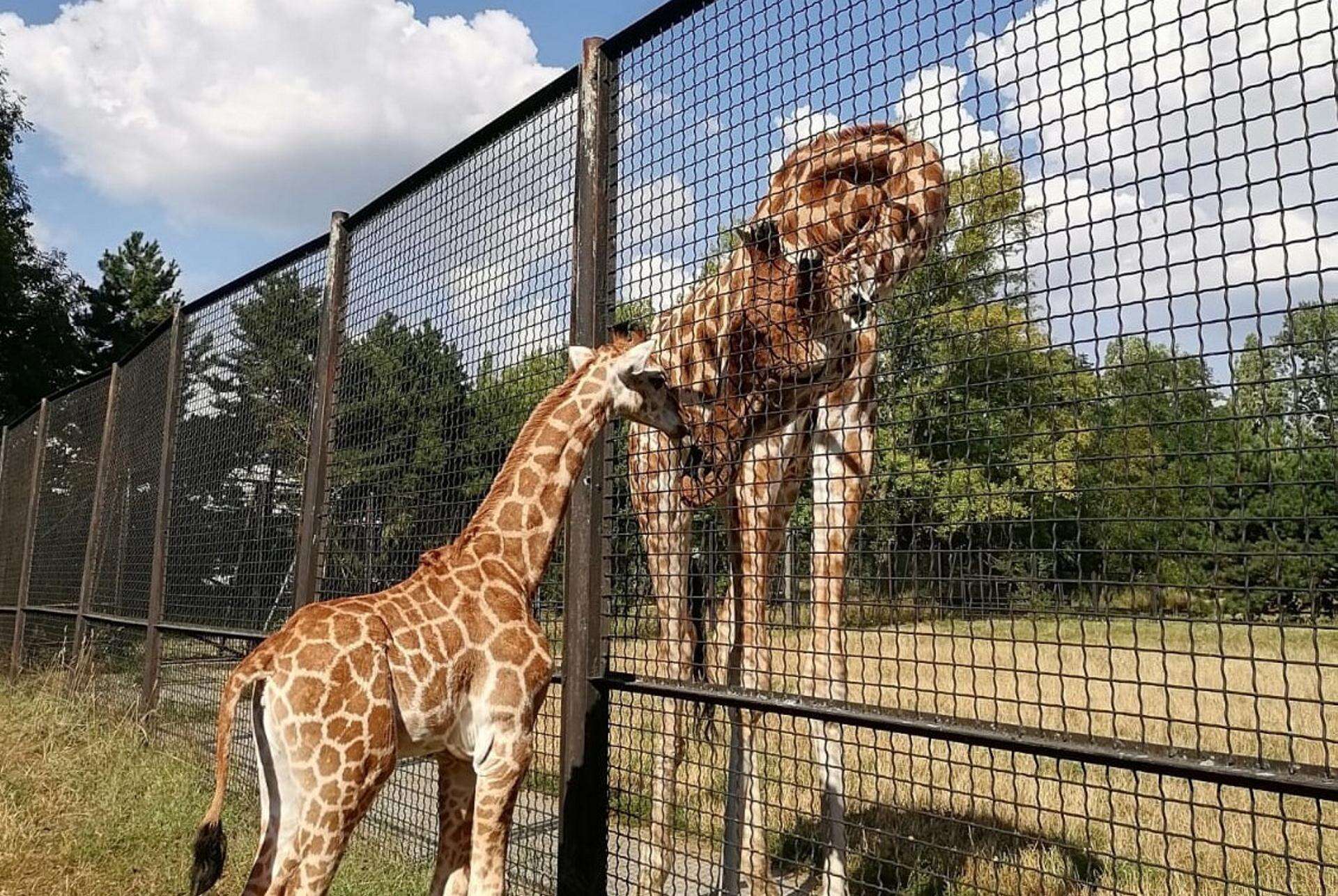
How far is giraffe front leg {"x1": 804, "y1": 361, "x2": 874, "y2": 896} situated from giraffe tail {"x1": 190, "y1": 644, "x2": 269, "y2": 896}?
70.1 inches

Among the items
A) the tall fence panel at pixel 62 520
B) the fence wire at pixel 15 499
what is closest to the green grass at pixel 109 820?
the tall fence panel at pixel 62 520

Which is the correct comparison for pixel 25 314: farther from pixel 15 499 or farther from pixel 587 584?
pixel 587 584

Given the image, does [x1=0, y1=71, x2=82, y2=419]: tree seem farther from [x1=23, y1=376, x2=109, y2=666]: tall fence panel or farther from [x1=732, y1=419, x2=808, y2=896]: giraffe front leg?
[x1=732, y1=419, x2=808, y2=896]: giraffe front leg

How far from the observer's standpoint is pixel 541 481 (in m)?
3.66

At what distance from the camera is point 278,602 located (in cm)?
610

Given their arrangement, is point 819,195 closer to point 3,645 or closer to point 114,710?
point 114,710

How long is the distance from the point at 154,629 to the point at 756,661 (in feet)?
17.8

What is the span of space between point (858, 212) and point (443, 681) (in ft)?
7.13

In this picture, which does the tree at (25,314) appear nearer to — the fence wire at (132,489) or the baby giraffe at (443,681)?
the fence wire at (132,489)

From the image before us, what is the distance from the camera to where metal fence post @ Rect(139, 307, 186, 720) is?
7.26m

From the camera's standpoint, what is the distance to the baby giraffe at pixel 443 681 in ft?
9.94

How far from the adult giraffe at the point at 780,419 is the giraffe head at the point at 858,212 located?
0.01 m

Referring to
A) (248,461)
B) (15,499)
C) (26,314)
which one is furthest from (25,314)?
(248,461)

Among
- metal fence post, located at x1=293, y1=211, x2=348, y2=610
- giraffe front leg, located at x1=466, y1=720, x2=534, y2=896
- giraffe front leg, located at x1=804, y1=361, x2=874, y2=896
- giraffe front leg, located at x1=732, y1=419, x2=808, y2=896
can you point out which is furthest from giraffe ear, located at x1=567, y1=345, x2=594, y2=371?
metal fence post, located at x1=293, y1=211, x2=348, y2=610
